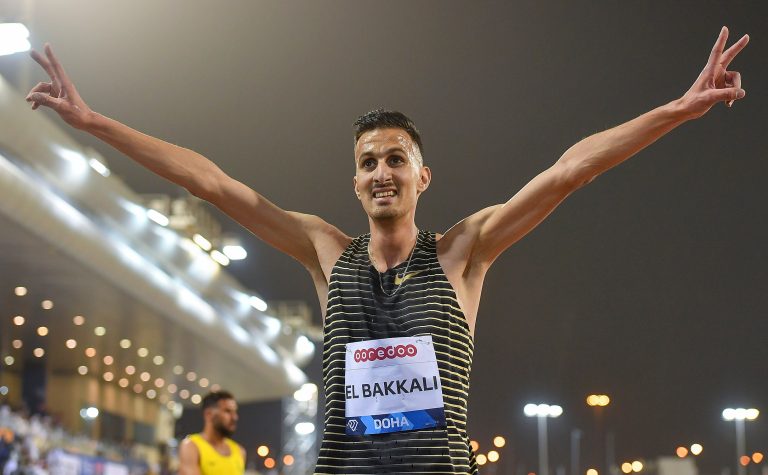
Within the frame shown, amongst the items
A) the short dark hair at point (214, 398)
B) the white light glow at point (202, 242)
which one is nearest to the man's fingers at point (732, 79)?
the short dark hair at point (214, 398)

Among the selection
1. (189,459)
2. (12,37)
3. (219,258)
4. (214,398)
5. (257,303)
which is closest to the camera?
(189,459)

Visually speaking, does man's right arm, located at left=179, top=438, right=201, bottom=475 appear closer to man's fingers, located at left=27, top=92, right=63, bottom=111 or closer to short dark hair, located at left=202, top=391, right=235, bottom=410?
short dark hair, located at left=202, top=391, right=235, bottom=410

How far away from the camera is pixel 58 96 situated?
116 inches

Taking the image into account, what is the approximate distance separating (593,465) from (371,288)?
48973 mm

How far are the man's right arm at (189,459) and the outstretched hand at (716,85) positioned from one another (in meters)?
4.86

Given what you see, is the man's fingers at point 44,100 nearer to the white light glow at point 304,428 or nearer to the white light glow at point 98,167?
the white light glow at point 98,167

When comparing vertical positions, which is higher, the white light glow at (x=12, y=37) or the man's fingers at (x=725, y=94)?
the white light glow at (x=12, y=37)

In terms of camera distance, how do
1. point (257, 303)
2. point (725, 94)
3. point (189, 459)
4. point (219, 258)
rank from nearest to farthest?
point (725, 94), point (189, 459), point (219, 258), point (257, 303)

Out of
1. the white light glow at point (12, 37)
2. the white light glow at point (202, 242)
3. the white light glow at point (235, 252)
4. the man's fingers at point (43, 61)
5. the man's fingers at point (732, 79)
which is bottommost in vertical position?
the man's fingers at point (732, 79)

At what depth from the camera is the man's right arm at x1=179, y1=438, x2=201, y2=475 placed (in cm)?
676

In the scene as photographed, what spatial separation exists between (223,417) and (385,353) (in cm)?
458

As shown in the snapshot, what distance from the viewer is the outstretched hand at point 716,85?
270 centimetres

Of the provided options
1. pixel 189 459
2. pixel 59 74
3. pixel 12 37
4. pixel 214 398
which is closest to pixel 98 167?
pixel 12 37

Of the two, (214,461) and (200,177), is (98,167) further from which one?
(200,177)
